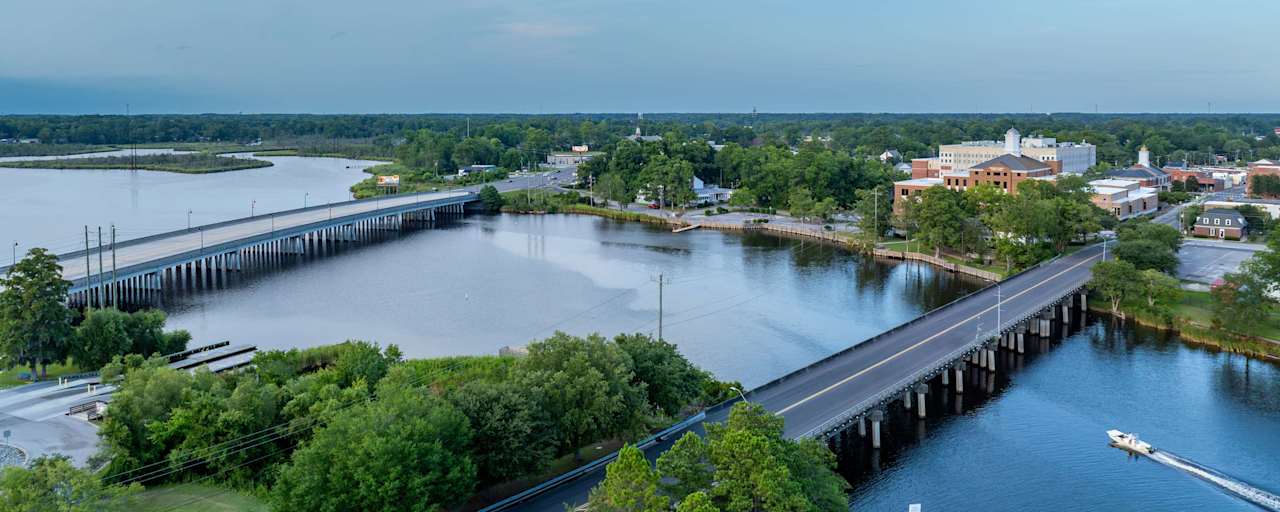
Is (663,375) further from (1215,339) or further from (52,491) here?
(1215,339)

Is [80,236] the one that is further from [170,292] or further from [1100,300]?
[1100,300]

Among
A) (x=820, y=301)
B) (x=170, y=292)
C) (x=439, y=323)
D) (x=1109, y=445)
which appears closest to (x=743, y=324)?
(x=820, y=301)

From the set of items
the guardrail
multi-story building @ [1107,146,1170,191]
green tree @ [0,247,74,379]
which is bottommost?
the guardrail

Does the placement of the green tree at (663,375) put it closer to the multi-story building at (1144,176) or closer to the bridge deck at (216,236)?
the bridge deck at (216,236)

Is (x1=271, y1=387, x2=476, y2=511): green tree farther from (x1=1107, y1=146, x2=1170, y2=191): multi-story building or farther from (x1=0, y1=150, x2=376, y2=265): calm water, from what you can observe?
(x1=1107, y1=146, x2=1170, y2=191): multi-story building

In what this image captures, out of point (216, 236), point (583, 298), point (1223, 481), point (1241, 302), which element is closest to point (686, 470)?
point (1223, 481)

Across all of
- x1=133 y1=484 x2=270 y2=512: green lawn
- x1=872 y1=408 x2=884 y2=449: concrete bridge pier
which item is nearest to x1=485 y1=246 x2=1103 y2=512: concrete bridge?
x1=872 y1=408 x2=884 y2=449: concrete bridge pier

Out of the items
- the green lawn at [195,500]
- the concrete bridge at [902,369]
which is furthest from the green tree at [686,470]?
the green lawn at [195,500]
